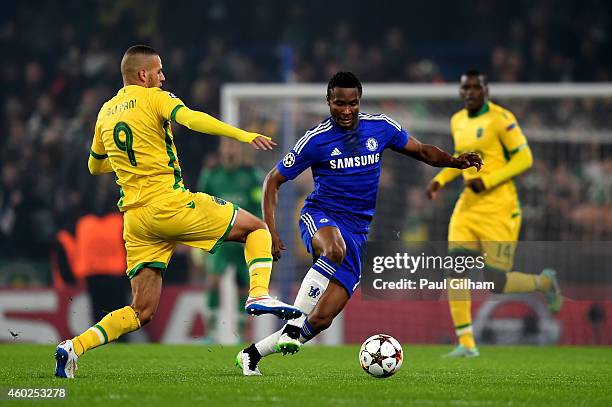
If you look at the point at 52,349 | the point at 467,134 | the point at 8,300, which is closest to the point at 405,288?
the point at 467,134

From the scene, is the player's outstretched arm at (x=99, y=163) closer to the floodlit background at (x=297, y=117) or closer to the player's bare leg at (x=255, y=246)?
the player's bare leg at (x=255, y=246)

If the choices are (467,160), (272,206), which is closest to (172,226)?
(272,206)

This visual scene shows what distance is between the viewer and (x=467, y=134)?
1036 cm

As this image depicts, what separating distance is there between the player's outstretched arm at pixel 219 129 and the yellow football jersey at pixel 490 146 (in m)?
4.06

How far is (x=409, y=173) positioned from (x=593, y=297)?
8.54 feet

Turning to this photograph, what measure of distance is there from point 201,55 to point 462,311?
32.0 ft

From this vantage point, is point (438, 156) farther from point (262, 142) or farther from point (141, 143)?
point (141, 143)

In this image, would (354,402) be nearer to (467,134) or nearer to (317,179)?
(317,179)

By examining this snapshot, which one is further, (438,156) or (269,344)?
(438,156)

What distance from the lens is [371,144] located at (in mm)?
7730

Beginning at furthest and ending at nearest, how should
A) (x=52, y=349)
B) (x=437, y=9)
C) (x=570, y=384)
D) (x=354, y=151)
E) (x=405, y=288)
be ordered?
(x=437, y=9) → (x=52, y=349) → (x=405, y=288) → (x=354, y=151) → (x=570, y=384)

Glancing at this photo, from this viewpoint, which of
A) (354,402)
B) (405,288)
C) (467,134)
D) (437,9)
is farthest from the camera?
(437,9)

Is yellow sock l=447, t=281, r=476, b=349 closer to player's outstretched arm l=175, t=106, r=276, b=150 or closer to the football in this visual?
the football

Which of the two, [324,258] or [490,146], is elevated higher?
[490,146]
